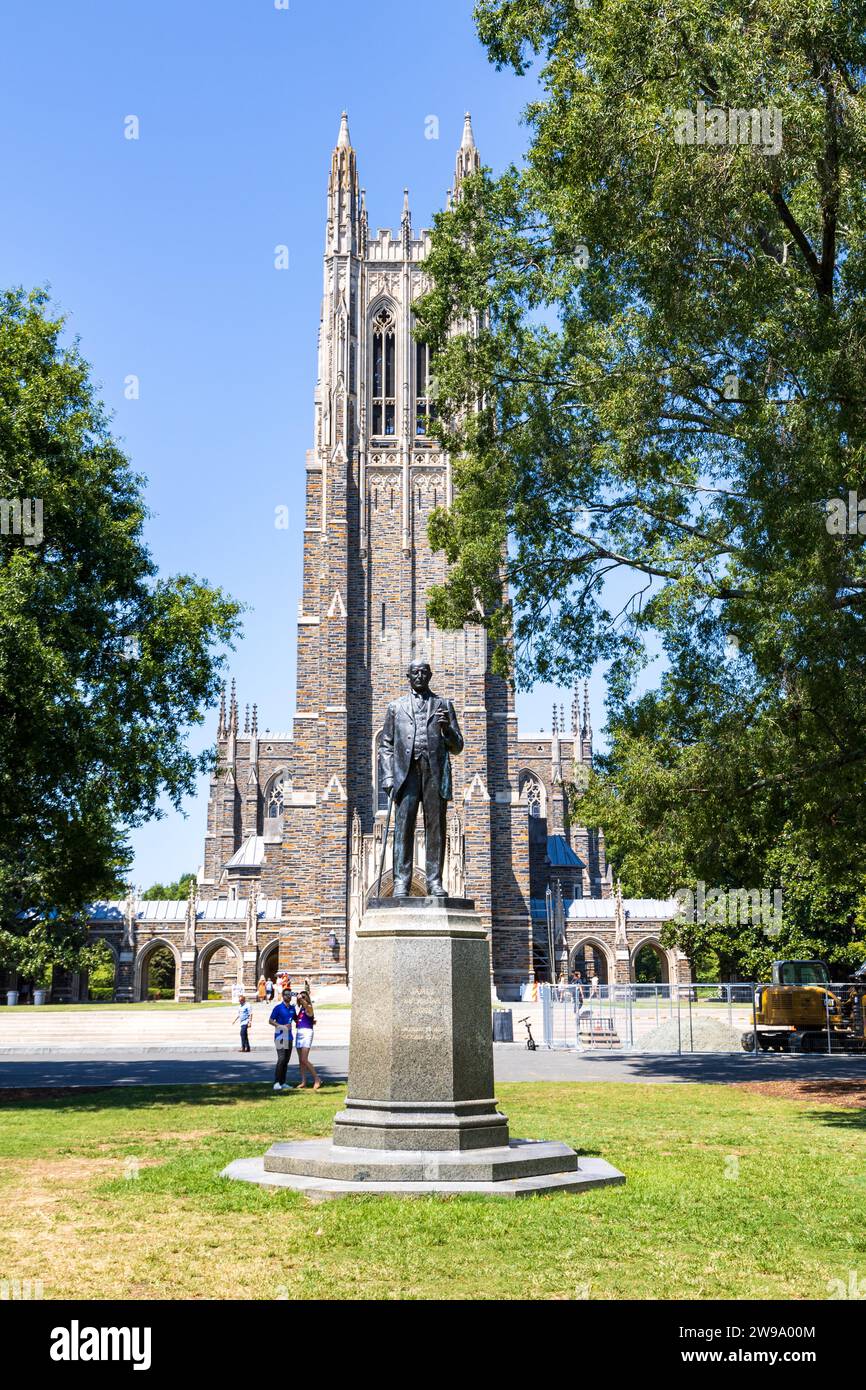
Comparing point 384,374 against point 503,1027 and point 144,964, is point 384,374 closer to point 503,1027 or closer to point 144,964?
point 144,964

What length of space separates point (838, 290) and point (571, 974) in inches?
1820

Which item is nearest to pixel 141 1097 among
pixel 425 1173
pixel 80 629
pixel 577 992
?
pixel 80 629

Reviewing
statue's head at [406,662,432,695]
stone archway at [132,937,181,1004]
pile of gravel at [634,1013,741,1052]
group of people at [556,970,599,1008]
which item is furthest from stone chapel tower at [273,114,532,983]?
statue's head at [406,662,432,695]

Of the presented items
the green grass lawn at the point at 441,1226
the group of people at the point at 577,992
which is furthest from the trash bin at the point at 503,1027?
the green grass lawn at the point at 441,1226

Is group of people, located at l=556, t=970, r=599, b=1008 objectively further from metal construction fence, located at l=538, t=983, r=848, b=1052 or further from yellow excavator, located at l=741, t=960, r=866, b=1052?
yellow excavator, located at l=741, t=960, r=866, b=1052

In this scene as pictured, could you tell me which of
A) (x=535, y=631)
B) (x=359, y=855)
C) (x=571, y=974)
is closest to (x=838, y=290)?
(x=535, y=631)

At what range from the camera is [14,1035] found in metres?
34.8

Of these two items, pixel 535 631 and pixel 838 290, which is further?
pixel 535 631

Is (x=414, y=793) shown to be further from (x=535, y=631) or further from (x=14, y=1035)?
(x=14, y=1035)

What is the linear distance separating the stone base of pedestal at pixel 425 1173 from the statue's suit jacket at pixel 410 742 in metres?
3.02

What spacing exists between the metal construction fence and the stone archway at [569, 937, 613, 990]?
83.9 ft

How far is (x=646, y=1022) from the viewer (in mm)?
30359

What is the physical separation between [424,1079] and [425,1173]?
0.74m

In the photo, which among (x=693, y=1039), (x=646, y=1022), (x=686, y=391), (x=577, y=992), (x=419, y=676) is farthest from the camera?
(x=646, y=1022)
